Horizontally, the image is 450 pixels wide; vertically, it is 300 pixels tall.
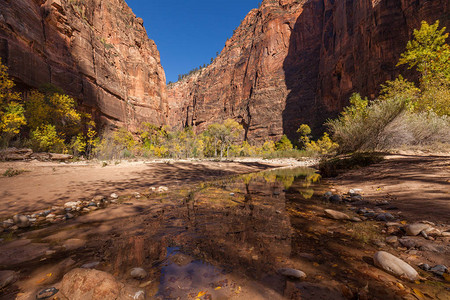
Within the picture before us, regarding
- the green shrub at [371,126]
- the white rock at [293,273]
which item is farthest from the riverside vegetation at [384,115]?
the white rock at [293,273]

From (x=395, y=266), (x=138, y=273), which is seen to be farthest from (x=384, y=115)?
(x=138, y=273)

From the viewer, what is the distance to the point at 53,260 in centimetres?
190

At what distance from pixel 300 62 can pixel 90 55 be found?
61.2 metres

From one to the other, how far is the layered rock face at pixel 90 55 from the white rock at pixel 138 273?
1043 inches

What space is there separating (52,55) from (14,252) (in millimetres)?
32581

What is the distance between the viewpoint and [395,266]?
1628mm

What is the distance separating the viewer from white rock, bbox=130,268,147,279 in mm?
1604

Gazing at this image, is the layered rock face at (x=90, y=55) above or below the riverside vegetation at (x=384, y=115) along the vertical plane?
above

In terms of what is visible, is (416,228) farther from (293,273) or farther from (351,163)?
(351,163)

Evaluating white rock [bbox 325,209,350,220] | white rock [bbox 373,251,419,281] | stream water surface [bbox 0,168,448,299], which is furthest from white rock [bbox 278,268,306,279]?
white rock [bbox 325,209,350,220]

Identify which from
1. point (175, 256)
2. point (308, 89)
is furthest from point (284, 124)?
point (175, 256)

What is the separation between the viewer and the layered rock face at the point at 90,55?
1808 cm

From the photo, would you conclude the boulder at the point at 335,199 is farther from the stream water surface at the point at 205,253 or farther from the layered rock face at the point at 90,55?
the layered rock face at the point at 90,55

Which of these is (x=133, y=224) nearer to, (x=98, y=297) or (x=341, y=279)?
(x=98, y=297)
